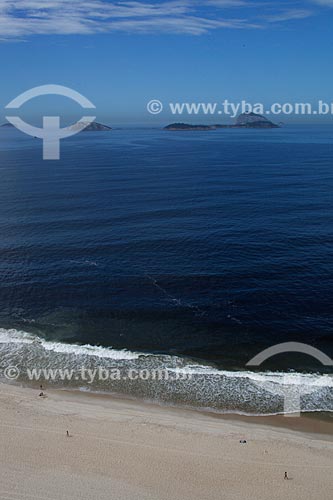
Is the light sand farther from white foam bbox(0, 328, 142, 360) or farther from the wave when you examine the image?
white foam bbox(0, 328, 142, 360)

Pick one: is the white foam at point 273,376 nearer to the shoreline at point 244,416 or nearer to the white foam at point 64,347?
the shoreline at point 244,416

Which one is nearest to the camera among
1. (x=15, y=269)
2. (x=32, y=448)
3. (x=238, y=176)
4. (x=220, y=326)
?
(x=32, y=448)

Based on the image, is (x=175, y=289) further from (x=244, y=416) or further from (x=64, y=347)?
(x=244, y=416)

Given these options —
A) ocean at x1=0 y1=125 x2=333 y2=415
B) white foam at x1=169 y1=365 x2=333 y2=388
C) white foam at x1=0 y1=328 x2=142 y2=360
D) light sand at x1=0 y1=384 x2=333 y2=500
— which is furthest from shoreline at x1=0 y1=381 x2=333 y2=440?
white foam at x1=0 y1=328 x2=142 y2=360

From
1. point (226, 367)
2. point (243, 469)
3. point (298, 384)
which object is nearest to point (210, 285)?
point (226, 367)

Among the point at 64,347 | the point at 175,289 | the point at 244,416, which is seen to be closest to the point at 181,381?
the point at 244,416

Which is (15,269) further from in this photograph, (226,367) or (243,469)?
(243,469)
